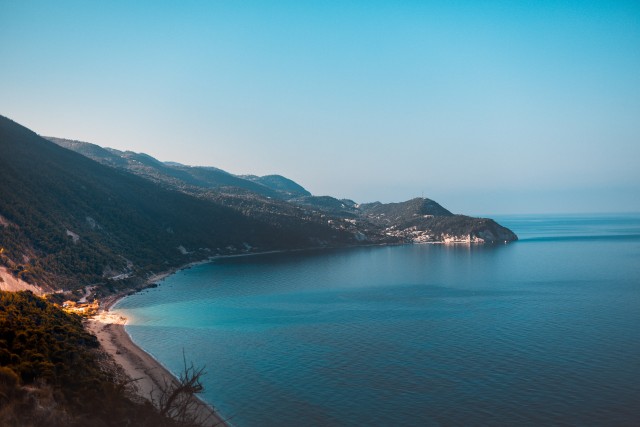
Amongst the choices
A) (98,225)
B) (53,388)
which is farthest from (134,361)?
(98,225)

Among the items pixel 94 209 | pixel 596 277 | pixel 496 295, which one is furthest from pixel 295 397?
pixel 94 209

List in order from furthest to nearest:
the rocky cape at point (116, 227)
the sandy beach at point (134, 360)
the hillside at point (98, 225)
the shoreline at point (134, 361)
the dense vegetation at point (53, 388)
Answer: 1. the rocky cape at point (116, 227)
2. the hillside at point (98, 225)
3. the sandy beach at point (134, 360)
4. the shoreline at point (134, 361)
5. the dense vegetation at point (53, 388)

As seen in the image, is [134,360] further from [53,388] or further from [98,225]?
[98,225]

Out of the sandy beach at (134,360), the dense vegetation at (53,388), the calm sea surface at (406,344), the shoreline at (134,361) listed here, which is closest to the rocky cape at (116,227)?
the calm sea surface at (406,344)

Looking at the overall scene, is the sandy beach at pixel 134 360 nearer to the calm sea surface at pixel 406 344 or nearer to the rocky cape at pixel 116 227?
the calm sea surface at pixel 406 344

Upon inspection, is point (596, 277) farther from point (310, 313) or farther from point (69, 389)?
point (69, 389)

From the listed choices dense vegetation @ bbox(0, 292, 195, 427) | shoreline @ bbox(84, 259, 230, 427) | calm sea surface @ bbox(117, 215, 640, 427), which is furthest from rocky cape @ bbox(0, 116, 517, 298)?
dense vegetation @ bbox(0, 292, 195, 427)

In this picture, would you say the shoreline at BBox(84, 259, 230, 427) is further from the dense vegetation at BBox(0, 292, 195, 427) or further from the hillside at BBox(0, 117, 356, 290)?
the hillside at BBox(0, 117, 356, 290)
